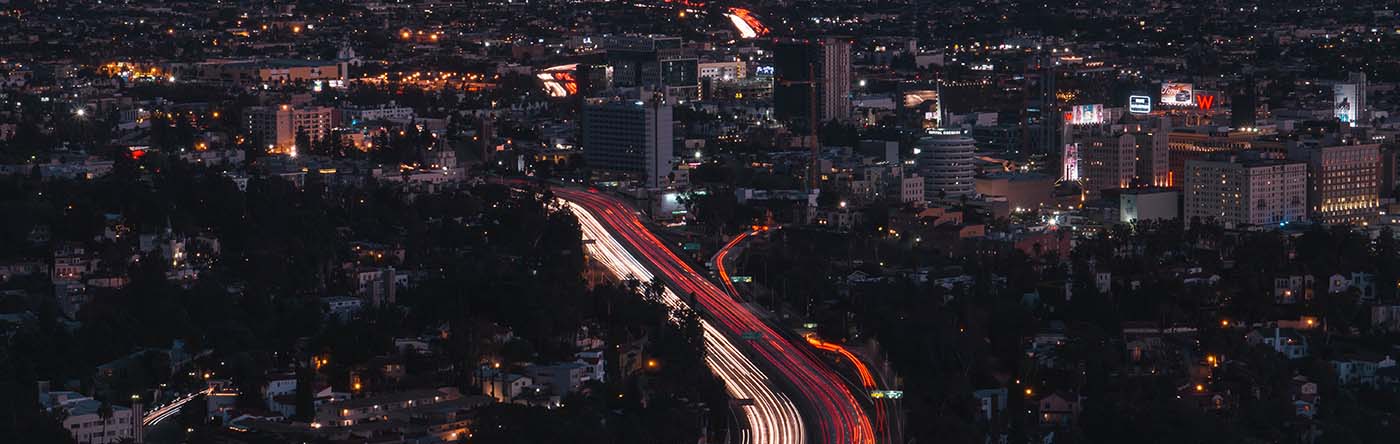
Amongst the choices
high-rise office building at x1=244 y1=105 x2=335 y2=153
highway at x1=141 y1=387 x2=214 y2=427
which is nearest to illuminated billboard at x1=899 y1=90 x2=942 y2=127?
high-rise office building at x1=244 y1=105 x2=335 y2=153

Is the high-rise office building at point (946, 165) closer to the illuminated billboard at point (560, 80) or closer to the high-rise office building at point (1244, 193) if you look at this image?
the high-rise office building at point (1244, 193)

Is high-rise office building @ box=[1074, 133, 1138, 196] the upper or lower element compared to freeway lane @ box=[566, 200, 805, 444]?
upper

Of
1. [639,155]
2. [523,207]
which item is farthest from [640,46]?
[523,207]

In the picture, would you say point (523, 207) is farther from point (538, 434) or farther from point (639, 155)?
point (538, 434)

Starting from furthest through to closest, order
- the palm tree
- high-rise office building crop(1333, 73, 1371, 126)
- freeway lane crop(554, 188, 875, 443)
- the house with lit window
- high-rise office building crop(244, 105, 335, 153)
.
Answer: high-rise office building crop(1333, 73, 1371, 126) → high-rise office building crop(244, 105, 335, 153) → the house with lit window → freeway lane crop(554, 188, 875, 443) → the palm tree

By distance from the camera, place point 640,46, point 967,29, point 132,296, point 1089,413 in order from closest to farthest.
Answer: point 1089,413, point 132,296, point 640,46, point 967,29

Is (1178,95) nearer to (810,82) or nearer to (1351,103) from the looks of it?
(1351,103)

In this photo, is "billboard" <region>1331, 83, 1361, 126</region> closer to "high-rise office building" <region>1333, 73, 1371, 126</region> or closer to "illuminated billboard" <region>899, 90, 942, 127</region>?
"high-rise office building" <region>1333, 73, 1371, 126</region>
